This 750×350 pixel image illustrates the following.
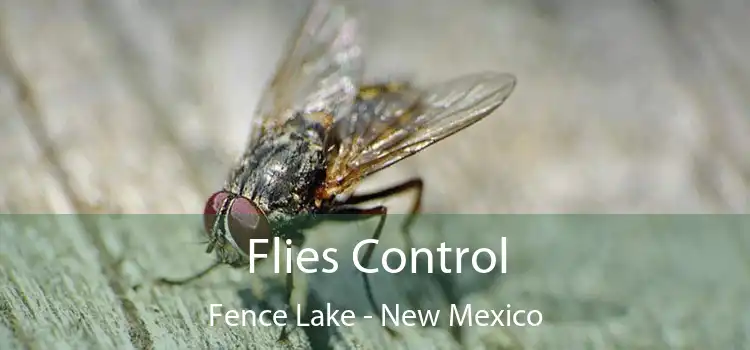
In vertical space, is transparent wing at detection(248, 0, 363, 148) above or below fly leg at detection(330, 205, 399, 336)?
above

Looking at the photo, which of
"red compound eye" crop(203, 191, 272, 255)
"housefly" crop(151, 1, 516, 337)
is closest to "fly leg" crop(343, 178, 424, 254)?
"housefly" crop(151, 1, 516, 337)

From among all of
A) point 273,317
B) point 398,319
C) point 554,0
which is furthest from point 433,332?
point 554,0

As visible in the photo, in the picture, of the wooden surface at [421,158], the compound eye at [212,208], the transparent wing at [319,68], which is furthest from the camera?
the transparent wing at [319,68]

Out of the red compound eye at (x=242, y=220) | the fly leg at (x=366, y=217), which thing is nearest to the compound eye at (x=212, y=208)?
the red compound eye at (x=242, y=220)

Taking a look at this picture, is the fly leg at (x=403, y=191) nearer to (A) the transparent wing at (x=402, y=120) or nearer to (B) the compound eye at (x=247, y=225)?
(A) the transparent wing at (x=402, y=120)

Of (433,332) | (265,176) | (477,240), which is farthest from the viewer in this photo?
(265,176)

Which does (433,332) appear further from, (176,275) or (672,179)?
(672,179)

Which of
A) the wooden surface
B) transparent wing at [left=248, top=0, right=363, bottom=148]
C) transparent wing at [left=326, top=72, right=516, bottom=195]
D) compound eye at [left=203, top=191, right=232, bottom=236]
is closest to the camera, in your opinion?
the wooden surface

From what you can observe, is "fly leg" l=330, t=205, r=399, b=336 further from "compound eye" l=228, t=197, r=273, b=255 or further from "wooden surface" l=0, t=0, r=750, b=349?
"compound eye" l=228, t=197, r=273, b=255
